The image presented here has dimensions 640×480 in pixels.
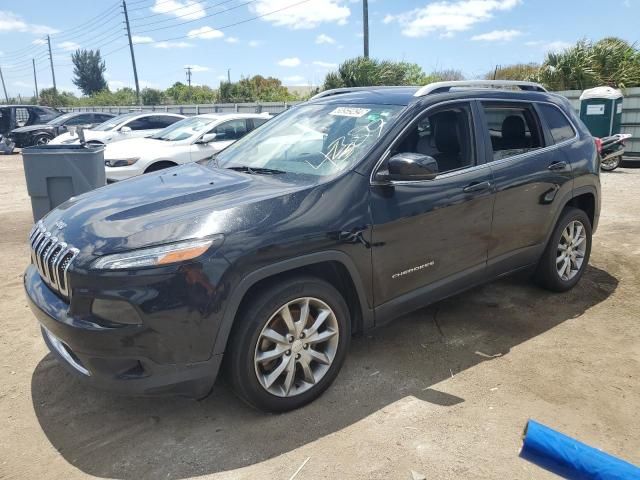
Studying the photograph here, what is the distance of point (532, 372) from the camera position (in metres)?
3.37

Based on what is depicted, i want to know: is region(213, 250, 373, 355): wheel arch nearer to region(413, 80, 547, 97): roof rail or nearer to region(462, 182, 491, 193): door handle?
region(462, 182, 491, 193): door handle

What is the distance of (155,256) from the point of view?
96.2 inches

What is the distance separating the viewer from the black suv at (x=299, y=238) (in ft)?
8.13

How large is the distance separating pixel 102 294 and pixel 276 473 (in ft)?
3.78

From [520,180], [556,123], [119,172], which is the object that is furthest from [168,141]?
[520,180]

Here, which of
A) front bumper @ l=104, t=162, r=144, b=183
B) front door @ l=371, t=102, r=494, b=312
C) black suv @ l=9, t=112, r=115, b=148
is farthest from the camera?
black suv @ l=9, t=112, r=115, b=148

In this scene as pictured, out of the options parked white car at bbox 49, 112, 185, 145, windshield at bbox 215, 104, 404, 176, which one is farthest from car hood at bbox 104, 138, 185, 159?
windshield at bbox 215, 104, 404, 176

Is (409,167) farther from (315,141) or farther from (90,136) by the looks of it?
(90,136)

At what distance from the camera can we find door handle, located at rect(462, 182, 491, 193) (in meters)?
3.55

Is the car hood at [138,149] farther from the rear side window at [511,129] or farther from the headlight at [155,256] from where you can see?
the headlight at [155,256]

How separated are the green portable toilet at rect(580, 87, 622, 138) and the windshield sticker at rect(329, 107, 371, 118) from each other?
10401 mm

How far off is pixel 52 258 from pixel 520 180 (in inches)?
123

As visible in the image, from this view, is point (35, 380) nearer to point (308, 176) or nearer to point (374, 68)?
point (308, 176)

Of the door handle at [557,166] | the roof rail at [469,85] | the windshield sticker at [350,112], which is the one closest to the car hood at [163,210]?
the windshield sticker at [350,112]
